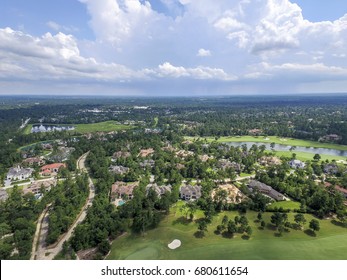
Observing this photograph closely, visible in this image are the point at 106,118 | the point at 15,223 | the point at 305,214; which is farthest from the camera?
the point at 106,118

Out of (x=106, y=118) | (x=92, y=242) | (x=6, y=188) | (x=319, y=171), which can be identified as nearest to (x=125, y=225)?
(x=92, y=242)

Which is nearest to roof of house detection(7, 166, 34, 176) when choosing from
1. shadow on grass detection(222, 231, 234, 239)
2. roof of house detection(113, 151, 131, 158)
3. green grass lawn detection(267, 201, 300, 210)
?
roof of house detection(113, 151, 131, 158)

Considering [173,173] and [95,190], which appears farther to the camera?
[173,173]

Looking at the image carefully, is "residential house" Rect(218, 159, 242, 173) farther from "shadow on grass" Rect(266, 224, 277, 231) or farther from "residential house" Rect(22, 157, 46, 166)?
"residential house" Rect(22, 157, 46, 166)

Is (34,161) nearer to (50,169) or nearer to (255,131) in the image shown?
(50,169)

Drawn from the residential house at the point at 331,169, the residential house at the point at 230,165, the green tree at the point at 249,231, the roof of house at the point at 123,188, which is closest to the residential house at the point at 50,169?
the roof of house at the point at 123,188

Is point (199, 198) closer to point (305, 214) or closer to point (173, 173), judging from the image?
point (173, 173)
